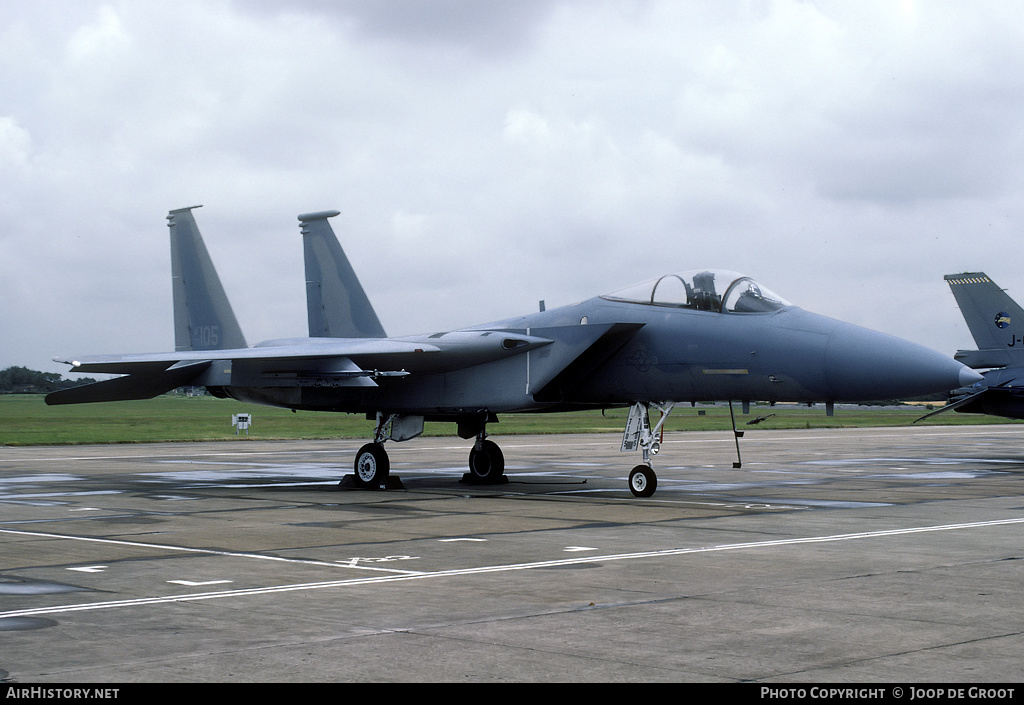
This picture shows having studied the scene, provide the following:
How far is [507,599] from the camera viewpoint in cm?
732

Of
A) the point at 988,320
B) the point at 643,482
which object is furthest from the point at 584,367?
the point at 988,320

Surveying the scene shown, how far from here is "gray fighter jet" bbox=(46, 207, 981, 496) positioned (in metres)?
13.9

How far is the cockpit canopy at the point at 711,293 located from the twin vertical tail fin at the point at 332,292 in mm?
6561

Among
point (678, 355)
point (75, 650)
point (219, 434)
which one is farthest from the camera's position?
point (219, 434)

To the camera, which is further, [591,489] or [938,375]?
[591,489]

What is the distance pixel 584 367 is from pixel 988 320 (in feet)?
41.6

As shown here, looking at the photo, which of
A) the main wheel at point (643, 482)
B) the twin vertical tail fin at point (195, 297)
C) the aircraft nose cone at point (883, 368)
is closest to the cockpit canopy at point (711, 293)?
the aircraft nose cone at point (883, 368)

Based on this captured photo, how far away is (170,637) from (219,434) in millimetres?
34221

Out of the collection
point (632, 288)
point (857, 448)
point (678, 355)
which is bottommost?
point (857, 448)

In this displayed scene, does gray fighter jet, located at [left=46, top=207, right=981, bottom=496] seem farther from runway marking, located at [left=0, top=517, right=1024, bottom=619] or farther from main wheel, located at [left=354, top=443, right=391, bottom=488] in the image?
runway marking, located at [left=0, top=517, right=1024, bottom=619]

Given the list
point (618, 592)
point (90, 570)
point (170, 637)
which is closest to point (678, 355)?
point (618, 592)

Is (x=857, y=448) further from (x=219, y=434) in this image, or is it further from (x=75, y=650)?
(x=75, y=650)

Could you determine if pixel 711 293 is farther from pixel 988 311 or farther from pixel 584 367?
pixel 988 311
